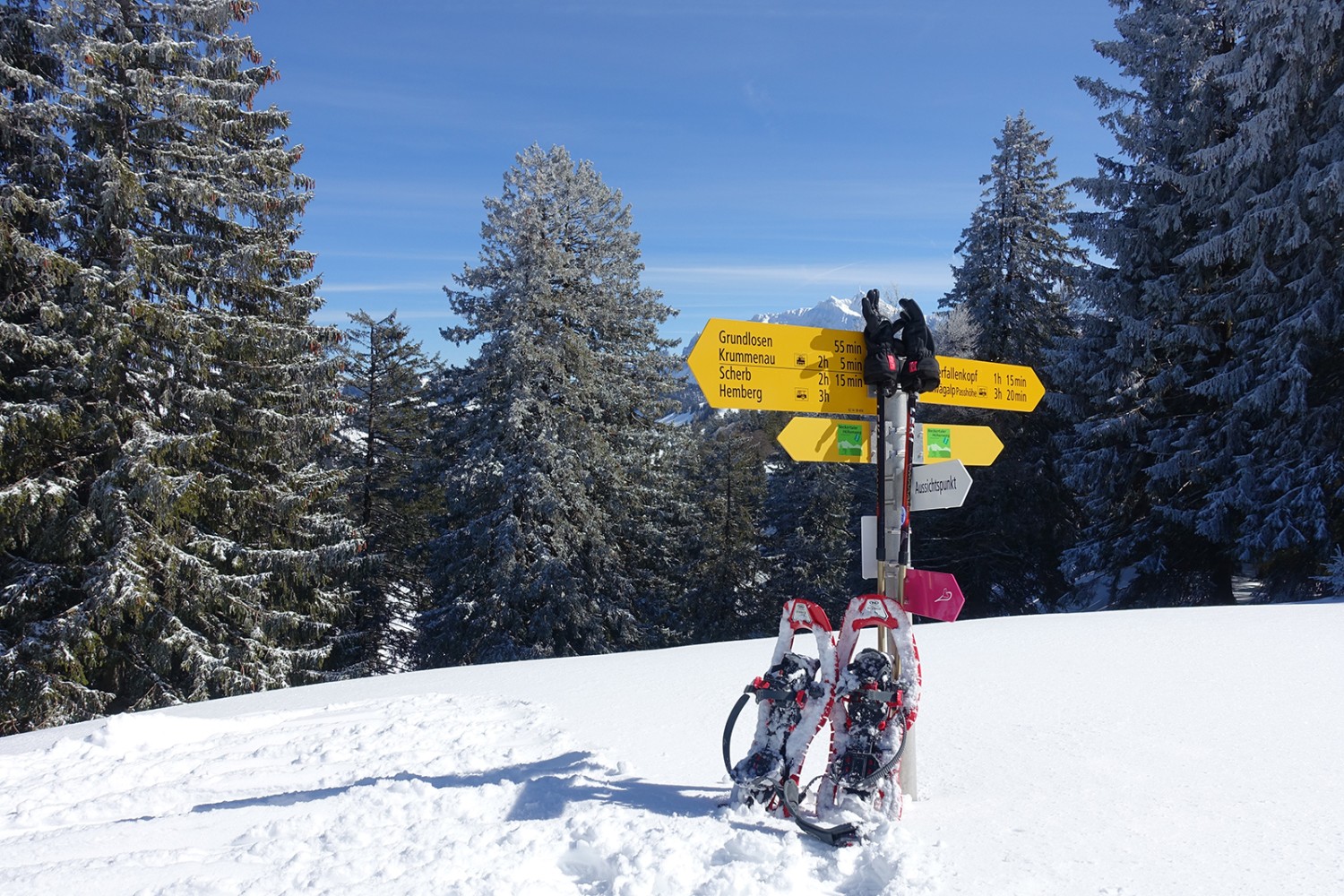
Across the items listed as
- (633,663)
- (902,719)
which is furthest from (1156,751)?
(633,663)

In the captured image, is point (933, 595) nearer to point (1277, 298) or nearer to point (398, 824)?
point (398, 824)

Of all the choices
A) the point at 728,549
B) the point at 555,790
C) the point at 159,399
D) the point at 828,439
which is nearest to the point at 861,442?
the point at 828,439

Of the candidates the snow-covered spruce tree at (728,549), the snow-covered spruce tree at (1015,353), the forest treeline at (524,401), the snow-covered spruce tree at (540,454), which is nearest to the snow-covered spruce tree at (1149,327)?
the forest treeline at (524,401)

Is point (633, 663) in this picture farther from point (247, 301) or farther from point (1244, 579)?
point (1244, 579)

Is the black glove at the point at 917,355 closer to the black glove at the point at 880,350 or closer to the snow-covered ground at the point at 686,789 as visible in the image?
the black glove at the point at 880,350

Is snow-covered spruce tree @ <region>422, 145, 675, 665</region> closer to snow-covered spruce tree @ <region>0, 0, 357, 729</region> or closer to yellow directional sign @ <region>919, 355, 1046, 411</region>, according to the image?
snow-covered spruce tree @ <region>0, 0, 357, 729</region>

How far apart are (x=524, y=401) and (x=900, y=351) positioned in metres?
14.0

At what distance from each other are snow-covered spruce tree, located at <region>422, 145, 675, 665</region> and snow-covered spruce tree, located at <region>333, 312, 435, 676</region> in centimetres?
128

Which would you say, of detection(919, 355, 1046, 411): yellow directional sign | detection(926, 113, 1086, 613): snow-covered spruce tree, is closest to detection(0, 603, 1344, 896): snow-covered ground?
detection(919, 355, 1046, 411): yellow directional sign

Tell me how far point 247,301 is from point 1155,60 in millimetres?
18036

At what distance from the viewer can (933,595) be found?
3707 millimetres

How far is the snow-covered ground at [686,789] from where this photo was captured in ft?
10.0

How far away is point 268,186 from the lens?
47.7ft

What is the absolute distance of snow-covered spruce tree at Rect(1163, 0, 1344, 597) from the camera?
12.3 m
